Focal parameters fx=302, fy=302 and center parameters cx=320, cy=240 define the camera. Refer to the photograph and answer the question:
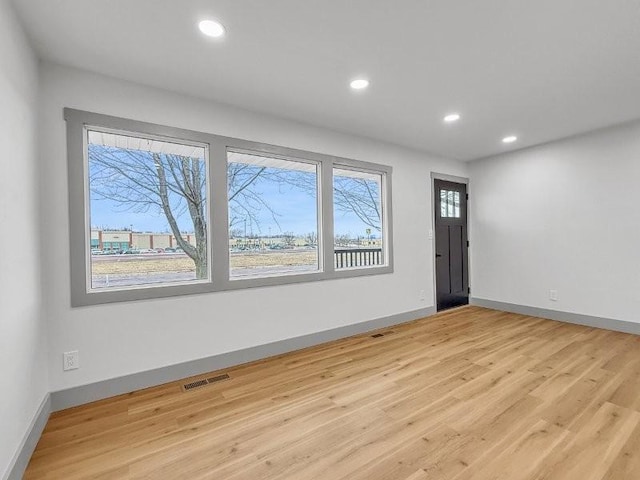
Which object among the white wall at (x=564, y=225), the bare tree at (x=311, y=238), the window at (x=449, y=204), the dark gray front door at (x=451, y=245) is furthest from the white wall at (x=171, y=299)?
the white wall at (x=564, y=225)

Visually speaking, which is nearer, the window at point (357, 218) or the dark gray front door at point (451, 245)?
the window at point (357, 218)

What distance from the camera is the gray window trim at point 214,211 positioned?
2293 millimetres

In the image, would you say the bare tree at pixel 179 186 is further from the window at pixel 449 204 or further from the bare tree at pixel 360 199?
the window at pixel 449 204

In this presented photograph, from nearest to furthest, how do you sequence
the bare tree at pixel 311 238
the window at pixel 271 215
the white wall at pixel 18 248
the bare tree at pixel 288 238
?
the white wall at pixel 18 248
the window at pixel 271 215
the bare tree at pixel 288 238
the bare tree at pixel 311 238

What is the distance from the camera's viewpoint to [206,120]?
287cm

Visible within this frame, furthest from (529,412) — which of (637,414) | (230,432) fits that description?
(230,432)

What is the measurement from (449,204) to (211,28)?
14.7 ft

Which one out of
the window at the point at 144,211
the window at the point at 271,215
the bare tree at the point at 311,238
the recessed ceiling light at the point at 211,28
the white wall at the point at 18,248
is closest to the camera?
the white wall at the point at 18,248

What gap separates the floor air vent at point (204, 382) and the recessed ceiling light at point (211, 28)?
8.73ft

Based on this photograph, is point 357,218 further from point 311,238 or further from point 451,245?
point 451,245

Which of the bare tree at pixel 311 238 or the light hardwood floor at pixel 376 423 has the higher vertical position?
the bare tree at pixel 311 238

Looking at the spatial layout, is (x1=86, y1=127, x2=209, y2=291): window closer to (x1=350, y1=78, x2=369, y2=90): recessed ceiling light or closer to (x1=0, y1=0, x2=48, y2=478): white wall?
(x1=0, y1=0, x2=48, y2=478): white wall

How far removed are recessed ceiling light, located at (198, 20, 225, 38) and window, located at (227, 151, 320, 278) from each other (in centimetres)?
124

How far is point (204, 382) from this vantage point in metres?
2.62
